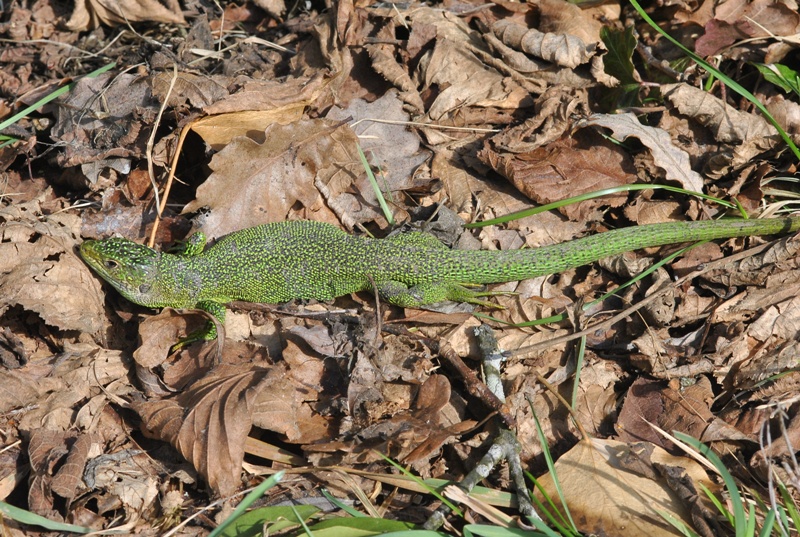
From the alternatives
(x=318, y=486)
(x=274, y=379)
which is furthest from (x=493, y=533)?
(x=274, y=379)

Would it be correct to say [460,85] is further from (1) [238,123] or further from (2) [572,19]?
(1) [238,123]

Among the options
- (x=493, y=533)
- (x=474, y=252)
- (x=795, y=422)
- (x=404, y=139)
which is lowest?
(x=493, y=533)

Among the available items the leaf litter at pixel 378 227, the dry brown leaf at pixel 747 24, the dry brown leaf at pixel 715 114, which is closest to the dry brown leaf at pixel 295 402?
the leaf litter at pixel 378 227

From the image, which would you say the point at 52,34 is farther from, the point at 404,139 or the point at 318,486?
the point at 318,486

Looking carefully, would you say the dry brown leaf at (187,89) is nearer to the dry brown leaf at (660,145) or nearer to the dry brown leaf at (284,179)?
the dry brown leaf at (284,179)

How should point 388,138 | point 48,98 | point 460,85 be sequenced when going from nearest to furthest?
point 48,98 < point 388,138 < point 460,85

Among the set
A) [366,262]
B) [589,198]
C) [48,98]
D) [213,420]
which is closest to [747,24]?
[589,198]

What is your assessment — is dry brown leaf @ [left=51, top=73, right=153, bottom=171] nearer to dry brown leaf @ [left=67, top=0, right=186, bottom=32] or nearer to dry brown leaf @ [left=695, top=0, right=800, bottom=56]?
dry brown leaf @ [left=67, top=0, right=186, bottom=32]
